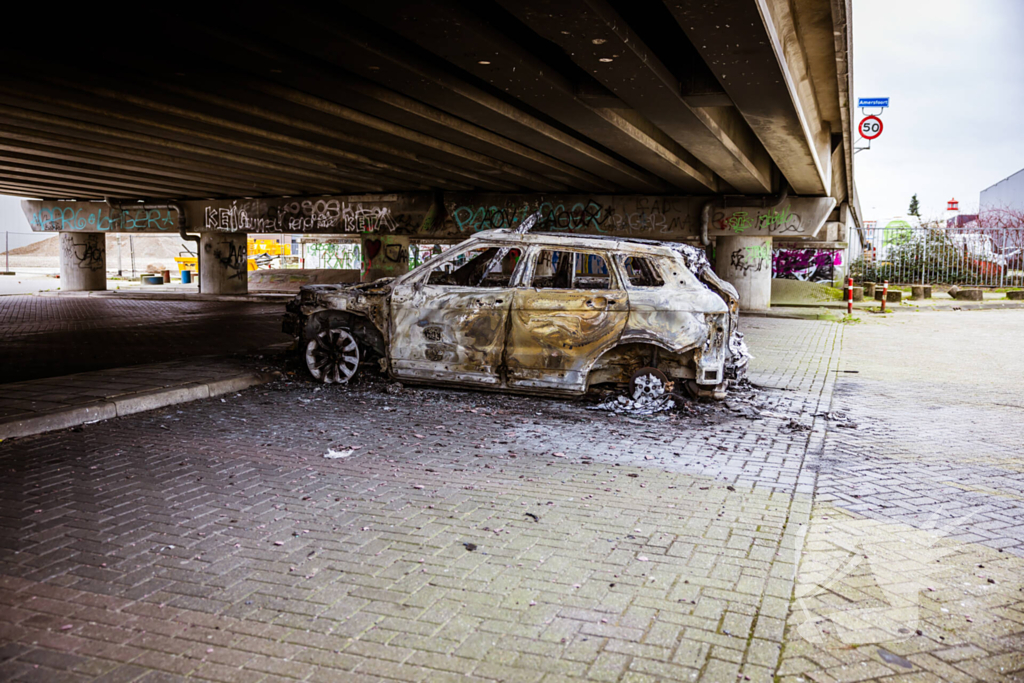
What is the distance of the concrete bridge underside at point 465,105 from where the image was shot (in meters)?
7.45

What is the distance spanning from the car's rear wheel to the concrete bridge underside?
3.36 meters

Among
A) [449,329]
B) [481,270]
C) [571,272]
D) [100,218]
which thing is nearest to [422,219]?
[100,218]

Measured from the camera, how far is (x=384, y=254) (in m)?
27.0

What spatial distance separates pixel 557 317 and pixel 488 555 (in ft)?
13.4

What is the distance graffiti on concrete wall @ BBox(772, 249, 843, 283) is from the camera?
43812mm

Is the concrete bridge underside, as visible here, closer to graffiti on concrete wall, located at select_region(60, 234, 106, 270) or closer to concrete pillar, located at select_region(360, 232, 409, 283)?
concrete pillar, located at select_region(360, 232, 409, 283)

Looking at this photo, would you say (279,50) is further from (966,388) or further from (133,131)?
(966,388)

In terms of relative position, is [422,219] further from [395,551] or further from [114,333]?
[395,551]

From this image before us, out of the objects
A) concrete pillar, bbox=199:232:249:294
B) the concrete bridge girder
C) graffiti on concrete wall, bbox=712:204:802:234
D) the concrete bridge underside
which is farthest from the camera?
concrete pillar, bbox=199:232:249:294

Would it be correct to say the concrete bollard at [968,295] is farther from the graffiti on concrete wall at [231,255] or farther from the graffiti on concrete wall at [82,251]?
the graffiti on concrete wall at [82,251]

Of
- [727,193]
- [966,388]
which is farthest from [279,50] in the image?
[727,193]

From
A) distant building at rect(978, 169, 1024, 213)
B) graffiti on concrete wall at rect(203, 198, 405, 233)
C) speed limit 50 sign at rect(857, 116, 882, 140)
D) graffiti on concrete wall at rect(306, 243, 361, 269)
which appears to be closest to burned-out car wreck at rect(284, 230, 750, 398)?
graffiti on concrete wall at rect(203, 198, 405, 233)

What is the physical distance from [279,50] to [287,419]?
14.9 ft

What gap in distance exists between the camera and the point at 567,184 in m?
20.0
